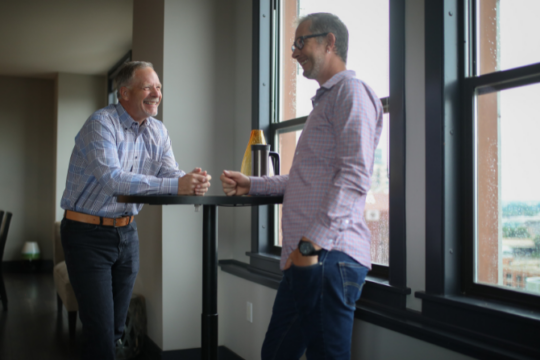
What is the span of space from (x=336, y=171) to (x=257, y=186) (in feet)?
1.59

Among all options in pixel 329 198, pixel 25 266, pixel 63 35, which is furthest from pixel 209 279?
pixel 25 266

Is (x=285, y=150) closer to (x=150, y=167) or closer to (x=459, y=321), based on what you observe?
(x=150, y=167)

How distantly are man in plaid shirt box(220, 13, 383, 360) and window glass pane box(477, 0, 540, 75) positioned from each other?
47cm

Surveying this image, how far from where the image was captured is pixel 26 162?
797 cm

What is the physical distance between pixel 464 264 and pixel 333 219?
2.06ft

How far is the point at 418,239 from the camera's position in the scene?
5.76 ft

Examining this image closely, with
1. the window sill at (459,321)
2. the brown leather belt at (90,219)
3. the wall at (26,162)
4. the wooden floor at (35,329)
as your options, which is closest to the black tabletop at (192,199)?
the brown leather belt at (90,219)

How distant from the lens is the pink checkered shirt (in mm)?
1353

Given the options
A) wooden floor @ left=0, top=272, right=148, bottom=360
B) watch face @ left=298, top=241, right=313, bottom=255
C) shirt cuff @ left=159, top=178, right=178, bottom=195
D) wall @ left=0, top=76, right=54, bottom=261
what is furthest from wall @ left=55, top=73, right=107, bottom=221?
watch face @ left=298, top=241, right=313, bottom=255

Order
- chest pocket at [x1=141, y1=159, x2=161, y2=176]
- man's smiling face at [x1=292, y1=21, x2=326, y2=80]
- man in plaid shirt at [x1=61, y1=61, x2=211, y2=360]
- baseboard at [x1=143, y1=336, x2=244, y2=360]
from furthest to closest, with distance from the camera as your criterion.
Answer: baseboard at [x1=143, y1=336, x2=244, y2=360], chest pocket at [x1=141, y1=159, x2=161, y2=176], man in plaid shirt at [x1=61, y1=61, x2=211, y2=360], man's smiling face at [x1=292, y1=21, x2=326, y2=80]

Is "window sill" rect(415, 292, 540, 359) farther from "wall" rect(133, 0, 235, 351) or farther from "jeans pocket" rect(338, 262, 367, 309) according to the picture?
"wall" rect(133, 0, 235, 351)

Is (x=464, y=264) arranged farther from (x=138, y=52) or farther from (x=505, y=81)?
(x=138, y=52)

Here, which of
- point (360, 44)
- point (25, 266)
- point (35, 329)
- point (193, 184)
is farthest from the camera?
point (25, 266)

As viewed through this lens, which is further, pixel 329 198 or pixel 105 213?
pixel 105 213
